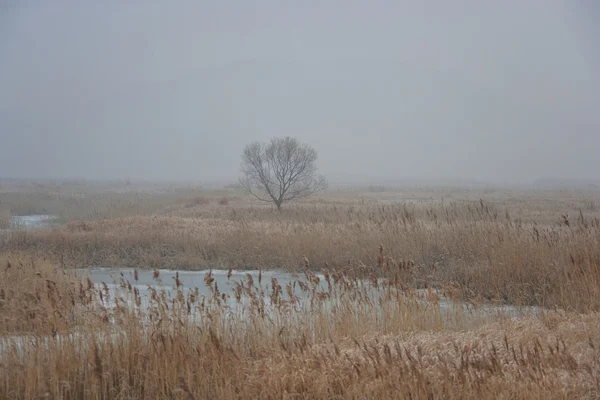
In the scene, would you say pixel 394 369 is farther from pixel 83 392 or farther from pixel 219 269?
pixel 219 269

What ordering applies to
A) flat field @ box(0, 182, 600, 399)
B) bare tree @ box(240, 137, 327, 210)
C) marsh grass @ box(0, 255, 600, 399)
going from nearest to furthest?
marsh grass @ box(0, 255, 600, 399)
flat field @ box(0, 182, 600, 399)
bare tree @ box(240, 137, 327, 210)

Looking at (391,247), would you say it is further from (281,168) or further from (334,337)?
(281,168)

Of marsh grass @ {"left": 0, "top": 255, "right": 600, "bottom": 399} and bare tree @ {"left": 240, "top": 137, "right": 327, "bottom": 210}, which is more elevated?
bare tree @ {"left": 240, "top": 137, "right": 327, "bottom": 210}

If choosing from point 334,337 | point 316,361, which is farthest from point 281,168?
point 316,361

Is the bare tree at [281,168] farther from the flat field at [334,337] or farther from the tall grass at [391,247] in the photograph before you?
the flat field at [334,337]

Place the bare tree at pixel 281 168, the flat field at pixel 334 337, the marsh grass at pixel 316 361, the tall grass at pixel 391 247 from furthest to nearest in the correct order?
the bare tree at pixel 281 168 → the tall grass at pixel 391 247 → the flat field at pixel 334 337 → the marsh grass at pixel 316 361

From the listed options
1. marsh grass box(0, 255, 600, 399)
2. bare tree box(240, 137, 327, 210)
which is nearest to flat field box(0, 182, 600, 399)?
marsh grass box(0, 255, 600, 399)

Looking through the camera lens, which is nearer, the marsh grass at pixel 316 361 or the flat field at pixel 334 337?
the marsh grass at pixel 316 361

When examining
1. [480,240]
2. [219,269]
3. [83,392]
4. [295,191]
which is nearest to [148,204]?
[295,191]

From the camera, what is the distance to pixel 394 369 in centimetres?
535

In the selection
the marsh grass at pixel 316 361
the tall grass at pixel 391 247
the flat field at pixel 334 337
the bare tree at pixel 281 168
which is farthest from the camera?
the bare tree at pixel 281 168

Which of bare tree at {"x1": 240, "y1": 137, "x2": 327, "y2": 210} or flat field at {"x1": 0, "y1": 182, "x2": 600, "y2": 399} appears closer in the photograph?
flat field at {"x1": 0, "y1": 182, "x2": 600, "y2": 399}

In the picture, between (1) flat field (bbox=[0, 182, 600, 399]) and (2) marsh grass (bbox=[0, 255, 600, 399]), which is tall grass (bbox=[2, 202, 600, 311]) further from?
(2) marsh grass (bbox=[0, 255, 600, 399])

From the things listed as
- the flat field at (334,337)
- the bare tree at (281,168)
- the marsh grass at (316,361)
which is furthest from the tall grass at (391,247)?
the bare tree at (281,168)
